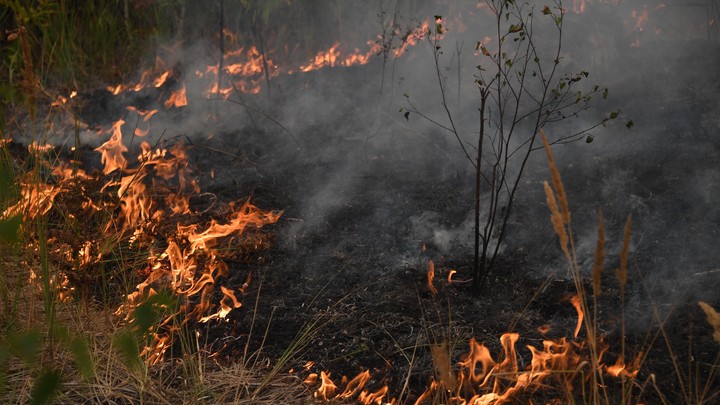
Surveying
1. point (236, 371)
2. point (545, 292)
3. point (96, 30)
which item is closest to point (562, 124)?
point (545, 292)

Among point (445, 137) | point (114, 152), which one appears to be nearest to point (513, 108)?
point (445, 137)

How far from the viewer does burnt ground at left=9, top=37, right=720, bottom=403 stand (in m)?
2.71

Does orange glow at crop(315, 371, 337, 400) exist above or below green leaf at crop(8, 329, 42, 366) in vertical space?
below

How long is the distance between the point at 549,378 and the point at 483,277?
0.65 metres

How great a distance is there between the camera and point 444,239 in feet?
11.4

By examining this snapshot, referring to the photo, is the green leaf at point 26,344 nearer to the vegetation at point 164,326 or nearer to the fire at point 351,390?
the vegetation at point 164,326

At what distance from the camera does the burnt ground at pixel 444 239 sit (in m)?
2.71

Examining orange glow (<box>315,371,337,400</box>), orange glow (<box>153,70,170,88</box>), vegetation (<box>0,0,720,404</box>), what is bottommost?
orange glow (<box>315,371,337,400</box>)

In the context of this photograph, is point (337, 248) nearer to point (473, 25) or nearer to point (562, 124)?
point (562, 124)

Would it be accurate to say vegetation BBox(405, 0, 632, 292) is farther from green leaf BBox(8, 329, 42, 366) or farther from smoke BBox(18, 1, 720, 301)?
green leaf BBox(8, 329, 42, 366)

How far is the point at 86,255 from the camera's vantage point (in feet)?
10.5

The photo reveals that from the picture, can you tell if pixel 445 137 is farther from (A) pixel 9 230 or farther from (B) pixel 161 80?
(A) pixel 9 230

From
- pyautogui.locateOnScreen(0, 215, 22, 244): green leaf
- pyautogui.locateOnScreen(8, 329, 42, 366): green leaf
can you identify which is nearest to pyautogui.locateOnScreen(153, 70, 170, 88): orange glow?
pyautogui.locateOnScreen(0, 215, 22, 244): green leaf

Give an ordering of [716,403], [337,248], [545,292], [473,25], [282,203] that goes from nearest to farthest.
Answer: [716,403]
[545,292]
[337,248]
[282,203]
[473,25]
